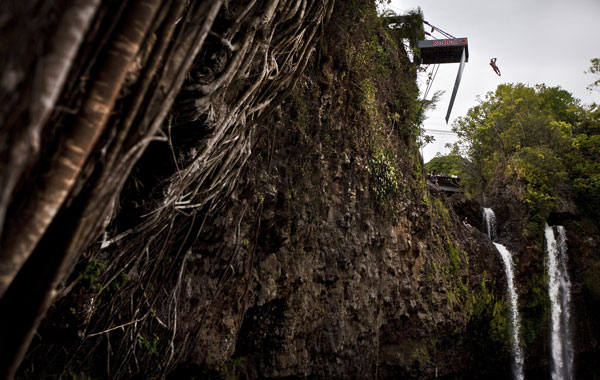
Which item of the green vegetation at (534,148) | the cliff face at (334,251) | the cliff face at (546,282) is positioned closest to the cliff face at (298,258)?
the cliff face at (334,251)

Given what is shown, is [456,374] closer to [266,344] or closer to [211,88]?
[266,344]

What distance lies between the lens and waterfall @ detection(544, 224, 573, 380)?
1091cm

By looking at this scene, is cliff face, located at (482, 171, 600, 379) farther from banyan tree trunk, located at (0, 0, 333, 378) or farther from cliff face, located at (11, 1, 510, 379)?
banyan tree trunk, located at (0, 0, 333, 378)

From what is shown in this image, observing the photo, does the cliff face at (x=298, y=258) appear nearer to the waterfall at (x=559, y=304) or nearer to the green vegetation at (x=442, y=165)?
the waterfall at (x=559, y=304)

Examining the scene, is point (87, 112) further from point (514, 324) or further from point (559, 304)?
point (559, 304)

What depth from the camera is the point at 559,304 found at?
441 inches

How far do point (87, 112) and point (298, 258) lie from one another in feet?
11.4

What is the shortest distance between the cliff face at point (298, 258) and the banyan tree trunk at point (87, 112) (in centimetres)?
11

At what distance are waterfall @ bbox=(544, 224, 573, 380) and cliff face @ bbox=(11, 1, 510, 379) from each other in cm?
423

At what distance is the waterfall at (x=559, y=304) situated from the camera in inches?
430

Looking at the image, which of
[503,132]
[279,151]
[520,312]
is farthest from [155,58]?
[503,132]

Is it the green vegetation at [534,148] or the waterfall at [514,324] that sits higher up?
the green vegetation at [534,148]

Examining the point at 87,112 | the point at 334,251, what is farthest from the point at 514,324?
the point at 87,112

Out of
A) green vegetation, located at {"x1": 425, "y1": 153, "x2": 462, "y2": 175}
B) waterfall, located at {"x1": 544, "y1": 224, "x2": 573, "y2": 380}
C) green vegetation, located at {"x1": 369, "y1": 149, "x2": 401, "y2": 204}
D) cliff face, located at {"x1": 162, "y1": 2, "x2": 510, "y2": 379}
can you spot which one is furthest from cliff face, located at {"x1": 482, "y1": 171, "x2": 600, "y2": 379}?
green vegetation, located at {"x1": 425, "y1": 153, "x2": 462, "y2": 175}
